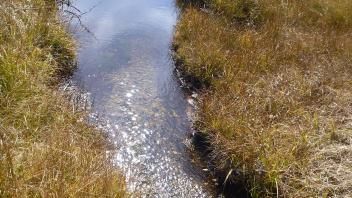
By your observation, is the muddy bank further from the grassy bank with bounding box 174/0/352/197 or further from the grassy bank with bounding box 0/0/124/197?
the grassy bank with bounding box 0/0/124/197

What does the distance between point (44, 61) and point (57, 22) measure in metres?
1.60

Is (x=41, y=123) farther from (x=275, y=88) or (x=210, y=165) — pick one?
(x=275, y=88)

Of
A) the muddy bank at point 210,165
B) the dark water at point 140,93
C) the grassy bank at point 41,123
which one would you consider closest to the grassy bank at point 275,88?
the muddy bank at point 210,165

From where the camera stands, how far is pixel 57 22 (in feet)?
25.6

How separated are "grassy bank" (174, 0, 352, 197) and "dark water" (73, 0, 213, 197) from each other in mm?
457

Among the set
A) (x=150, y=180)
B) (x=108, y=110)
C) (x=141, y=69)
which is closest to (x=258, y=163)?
(x=150, y=180)

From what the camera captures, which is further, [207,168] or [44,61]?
[44,61]

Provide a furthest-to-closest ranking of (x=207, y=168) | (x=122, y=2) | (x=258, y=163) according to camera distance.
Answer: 1. (x=122, y=2)
2. (x=207, y=168)
3. (x=258, y=163)

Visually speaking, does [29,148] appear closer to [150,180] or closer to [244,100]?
[150,180]

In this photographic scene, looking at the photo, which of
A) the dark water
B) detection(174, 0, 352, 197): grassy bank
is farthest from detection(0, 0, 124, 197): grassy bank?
detection(174, 0, 352, 197): grassy bank

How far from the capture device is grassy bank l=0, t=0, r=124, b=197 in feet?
12.3

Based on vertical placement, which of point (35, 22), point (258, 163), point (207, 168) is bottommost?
point (207, 168)

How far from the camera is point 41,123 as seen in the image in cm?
514

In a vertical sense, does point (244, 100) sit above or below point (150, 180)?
above
